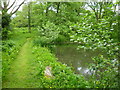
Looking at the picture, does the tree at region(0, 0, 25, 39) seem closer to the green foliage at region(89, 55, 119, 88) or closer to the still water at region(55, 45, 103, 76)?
the still water at region(55, 45, 103, 76)

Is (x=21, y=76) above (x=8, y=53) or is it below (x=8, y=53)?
below

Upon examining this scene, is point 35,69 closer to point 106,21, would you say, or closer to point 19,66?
point 19,66

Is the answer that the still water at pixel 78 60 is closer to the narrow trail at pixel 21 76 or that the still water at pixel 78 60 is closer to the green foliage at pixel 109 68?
the narrow trail at pixel 21 76

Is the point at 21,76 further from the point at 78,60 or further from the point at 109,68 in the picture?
the point at 78,60

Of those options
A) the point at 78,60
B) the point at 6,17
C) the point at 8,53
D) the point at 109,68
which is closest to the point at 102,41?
the point at 109,68

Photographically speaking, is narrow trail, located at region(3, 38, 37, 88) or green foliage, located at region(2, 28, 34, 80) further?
green foliage, located at region(2, 28, 34, 80)

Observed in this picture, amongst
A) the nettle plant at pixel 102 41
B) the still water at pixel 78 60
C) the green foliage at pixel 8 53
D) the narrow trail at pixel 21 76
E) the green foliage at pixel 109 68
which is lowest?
the still water at pixel 78 60

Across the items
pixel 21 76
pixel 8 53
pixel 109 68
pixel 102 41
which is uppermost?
pixel 102 41

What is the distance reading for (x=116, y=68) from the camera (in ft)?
9.22

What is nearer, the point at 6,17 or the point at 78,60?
the point at 78,60

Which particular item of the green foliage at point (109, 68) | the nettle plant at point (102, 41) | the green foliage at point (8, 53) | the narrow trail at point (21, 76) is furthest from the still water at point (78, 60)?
the nettle plant at point (102, 41)

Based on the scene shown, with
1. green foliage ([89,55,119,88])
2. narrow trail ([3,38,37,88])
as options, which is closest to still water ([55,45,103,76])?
narrow trail ([3,38,37,88])

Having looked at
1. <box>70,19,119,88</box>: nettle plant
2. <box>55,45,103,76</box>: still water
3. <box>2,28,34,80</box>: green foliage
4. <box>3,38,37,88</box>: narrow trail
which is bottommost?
<box>55,45,103,76</box>: still water

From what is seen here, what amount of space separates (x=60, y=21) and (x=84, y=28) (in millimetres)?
12583
